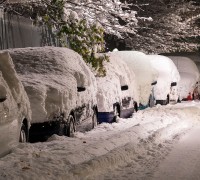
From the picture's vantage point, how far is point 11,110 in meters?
8.09

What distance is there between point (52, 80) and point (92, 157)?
2.93m

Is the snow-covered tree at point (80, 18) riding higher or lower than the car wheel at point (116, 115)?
higher

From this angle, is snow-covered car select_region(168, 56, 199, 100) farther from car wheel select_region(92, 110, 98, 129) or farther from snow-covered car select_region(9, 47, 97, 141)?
snow-covered car select_region(9, 47, 97, 141)

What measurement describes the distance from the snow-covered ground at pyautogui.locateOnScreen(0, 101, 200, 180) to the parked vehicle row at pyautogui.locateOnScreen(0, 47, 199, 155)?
0.34m

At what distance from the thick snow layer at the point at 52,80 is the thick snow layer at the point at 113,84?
3.49ft

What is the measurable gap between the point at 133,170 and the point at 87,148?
1.34m

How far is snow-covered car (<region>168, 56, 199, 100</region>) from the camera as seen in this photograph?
25.3 meters

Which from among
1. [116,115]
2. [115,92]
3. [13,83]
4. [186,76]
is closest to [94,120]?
[115,92]

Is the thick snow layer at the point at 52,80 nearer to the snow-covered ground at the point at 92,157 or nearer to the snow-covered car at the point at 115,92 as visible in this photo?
the snow-covered ground at the point at 92,157

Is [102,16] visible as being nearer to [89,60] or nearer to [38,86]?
[89,60]

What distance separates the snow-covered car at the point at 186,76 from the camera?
2527 centimetres

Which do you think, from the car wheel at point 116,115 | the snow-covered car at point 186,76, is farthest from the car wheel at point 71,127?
the snow-covered car at point 186,76

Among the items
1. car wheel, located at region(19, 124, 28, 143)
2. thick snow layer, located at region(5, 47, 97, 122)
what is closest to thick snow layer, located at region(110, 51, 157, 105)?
thick snow layer, located at region(5, 47, 97, 122)

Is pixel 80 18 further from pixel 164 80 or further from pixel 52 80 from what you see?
pixel 164 80
